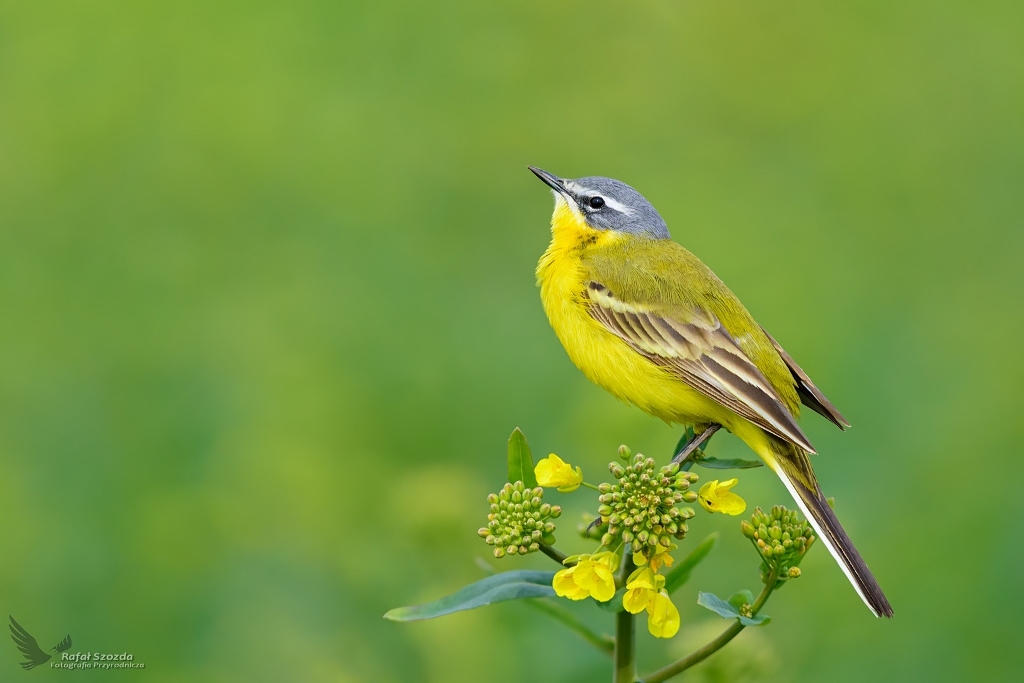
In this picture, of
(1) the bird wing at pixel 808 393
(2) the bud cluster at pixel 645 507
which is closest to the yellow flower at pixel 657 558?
(2) the bud cluster at pixel 645 507

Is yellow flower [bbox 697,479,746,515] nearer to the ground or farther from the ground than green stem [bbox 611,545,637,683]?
farther from the ground

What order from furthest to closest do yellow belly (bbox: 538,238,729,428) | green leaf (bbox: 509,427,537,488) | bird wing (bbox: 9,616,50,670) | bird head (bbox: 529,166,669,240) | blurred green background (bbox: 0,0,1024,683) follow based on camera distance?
1. bird head (bbox: 529,166,669,240)
2. blurred green background (bbox: 0,0,1024,683)
3. yellow belly (bbox: 538,238,729,428)
4. bird wing (bbox: 9,616,50,670)
5. green leaf (bbox: 509,427,537,488)

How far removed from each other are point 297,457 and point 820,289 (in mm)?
3981

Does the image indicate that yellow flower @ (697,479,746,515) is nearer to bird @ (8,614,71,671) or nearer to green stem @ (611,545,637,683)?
green stem @ (611,545,637,683)

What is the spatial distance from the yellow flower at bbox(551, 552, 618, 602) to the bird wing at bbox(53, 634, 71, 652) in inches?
90.0

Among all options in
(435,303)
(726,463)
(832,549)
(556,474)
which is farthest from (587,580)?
(435,303)

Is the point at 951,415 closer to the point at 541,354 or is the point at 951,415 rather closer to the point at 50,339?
the point at 541,354

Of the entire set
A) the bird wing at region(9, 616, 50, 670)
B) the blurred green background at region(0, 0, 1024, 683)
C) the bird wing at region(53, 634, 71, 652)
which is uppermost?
the blurred green background at region(0, 0, 1024, 683)

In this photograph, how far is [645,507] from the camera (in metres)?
2.65

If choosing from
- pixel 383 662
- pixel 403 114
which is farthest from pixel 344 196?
pixel 383 662

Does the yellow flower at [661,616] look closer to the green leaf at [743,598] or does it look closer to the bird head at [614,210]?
the green leaf at [743,598]

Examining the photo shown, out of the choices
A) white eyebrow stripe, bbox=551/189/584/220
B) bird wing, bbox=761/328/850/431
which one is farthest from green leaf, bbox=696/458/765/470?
white eyebrow stripe, bbox=551/189/584/220

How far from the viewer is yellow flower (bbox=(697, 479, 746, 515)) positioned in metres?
2.80

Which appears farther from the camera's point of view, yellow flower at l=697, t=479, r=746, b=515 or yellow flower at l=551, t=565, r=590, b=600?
yellow flower at l=697, t=479, r=746, b=515
